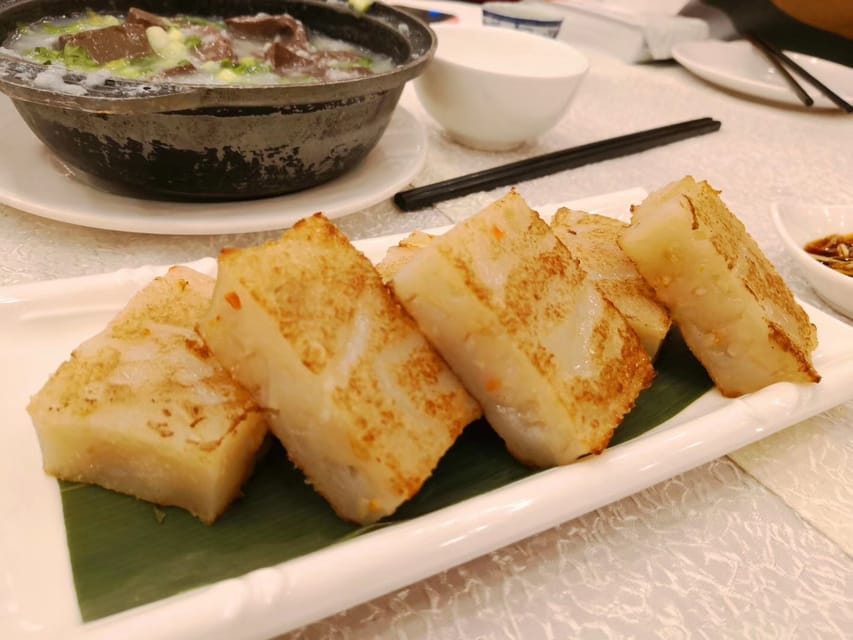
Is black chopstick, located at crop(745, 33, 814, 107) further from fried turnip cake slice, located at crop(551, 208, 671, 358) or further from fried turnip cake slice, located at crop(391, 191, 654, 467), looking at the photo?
fried turnip cake slice, located at crop(391, 191, 654, 467)

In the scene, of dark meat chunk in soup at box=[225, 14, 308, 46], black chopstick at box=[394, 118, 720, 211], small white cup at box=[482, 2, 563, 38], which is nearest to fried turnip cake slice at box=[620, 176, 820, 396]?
black chopstick at box=[394, 118, 720, 211]

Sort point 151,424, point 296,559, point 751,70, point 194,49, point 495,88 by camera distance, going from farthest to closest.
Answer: point 751,70
point 495,88
point 194,49
point 151,424
point 296,559

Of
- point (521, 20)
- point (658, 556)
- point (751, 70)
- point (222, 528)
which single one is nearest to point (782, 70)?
point (751, 70)

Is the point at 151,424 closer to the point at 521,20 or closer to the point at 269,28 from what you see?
the point at 269,28

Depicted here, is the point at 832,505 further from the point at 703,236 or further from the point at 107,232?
the point at 107,232

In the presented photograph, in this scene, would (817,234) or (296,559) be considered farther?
(817,234)

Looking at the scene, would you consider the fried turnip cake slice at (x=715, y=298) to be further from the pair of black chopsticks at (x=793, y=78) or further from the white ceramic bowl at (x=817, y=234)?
the pair of black chopsticks at (x=793, y=78)
